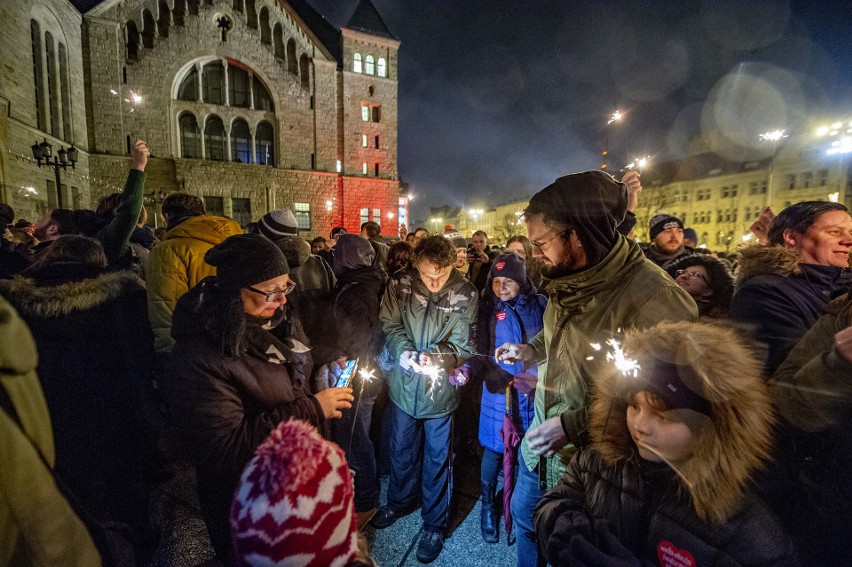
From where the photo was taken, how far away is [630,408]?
61.1 inches

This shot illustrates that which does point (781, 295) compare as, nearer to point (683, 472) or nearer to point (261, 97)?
point (683, 472)

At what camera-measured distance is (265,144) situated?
90.3ft

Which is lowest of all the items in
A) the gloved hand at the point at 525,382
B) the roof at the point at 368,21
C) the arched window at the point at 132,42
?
the gloved hand at the point at 525,382

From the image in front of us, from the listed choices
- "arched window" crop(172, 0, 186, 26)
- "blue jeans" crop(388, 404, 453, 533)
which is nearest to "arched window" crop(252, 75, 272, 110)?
"arched window" crop(172, 0, 186, 26)

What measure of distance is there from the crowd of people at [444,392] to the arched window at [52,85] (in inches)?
971

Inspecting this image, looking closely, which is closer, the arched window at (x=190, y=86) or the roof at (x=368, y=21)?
the arched window at (x=190, y=86)

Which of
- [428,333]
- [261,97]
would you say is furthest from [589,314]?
[261,97]

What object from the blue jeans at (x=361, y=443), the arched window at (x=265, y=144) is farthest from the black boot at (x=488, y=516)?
the arched window at (x=265, y=144)

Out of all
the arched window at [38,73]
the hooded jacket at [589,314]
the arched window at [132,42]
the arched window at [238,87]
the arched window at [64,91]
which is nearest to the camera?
the hooded jacket at [589,314]

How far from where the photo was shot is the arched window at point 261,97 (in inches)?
1056

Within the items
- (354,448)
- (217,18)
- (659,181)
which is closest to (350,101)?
(217,18)

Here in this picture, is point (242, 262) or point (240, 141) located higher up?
point (240, 141)

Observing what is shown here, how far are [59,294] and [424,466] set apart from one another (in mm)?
2999

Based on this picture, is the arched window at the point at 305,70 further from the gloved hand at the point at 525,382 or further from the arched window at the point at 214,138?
the gloved hand at the point at 525,382
